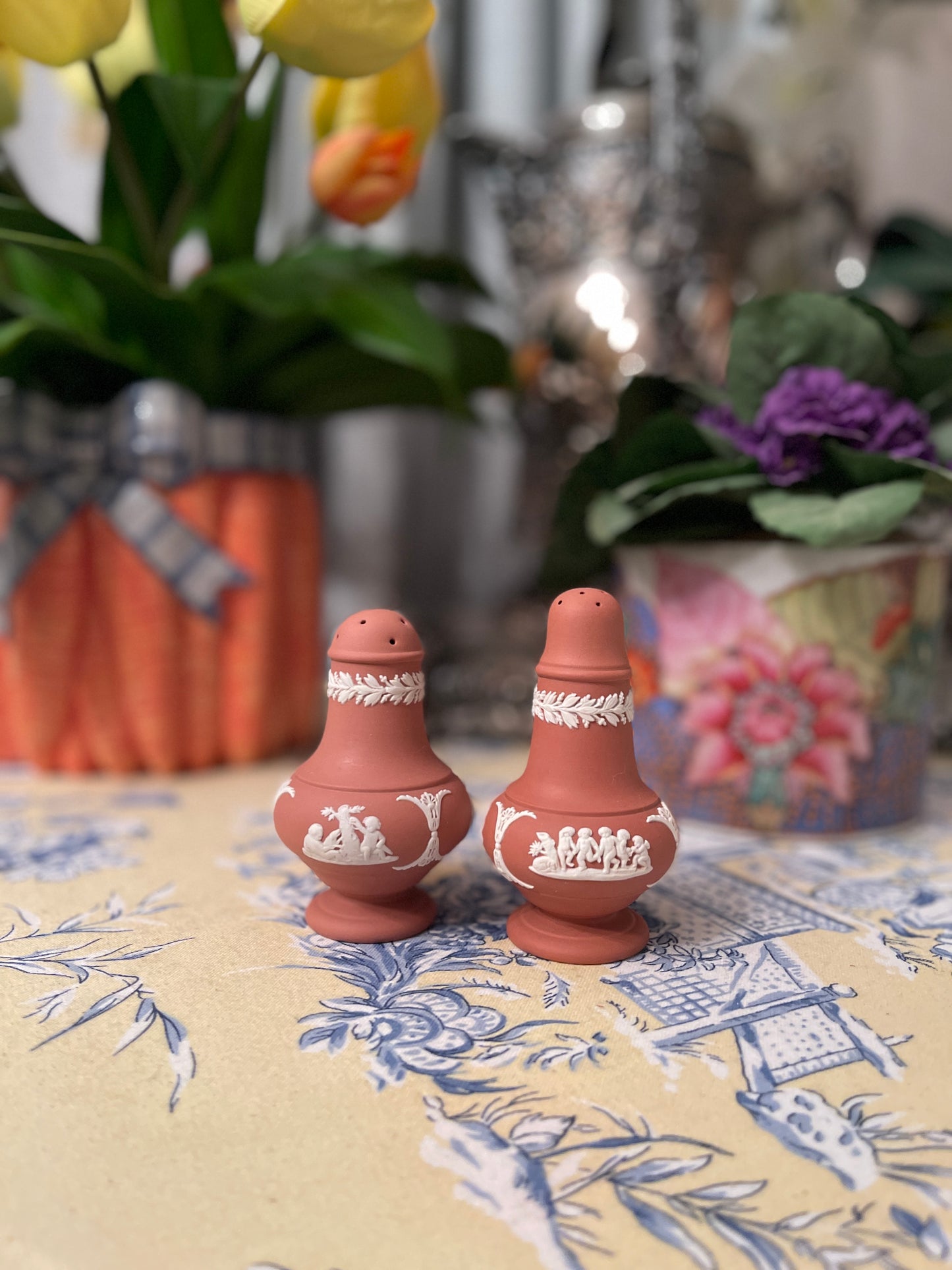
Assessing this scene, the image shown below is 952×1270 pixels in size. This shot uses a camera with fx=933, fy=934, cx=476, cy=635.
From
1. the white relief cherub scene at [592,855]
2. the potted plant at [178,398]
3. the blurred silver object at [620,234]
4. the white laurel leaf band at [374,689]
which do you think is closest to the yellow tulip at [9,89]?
the potted plant at [178,398]

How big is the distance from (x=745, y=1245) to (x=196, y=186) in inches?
22.6

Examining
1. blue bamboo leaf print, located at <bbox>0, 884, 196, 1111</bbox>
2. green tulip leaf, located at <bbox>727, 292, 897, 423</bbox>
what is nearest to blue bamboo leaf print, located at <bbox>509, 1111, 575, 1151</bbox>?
blue bamboo leaf print, located at <bbox>0, 884, 196, 1111</bbox>

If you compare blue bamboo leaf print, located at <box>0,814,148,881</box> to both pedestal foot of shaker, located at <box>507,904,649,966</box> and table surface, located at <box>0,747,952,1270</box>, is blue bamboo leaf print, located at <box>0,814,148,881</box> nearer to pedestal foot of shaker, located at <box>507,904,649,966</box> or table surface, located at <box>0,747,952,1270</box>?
table surface, located at <box>0,747,952,1270</box>

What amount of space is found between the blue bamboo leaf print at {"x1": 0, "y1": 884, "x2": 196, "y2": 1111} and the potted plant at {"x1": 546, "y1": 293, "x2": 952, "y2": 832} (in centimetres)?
30

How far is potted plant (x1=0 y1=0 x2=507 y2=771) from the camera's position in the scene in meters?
0.57

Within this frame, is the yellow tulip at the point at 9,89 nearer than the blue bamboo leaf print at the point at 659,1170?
No

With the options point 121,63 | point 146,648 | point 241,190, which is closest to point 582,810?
point 146,648

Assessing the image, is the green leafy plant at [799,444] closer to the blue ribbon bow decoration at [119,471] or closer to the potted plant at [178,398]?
the potted plant at [178,398]

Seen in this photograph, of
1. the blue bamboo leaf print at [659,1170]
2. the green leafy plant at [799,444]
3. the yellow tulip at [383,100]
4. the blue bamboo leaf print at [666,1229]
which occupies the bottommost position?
the blue bamboo leaf print at [666,1229]

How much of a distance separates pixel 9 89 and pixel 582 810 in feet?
1.87

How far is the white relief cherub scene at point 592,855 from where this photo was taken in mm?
343

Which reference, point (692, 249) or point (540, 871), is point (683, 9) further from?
point (540, 871)

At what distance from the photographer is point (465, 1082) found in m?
0.29

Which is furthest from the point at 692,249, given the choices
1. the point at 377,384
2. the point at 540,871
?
the point at 540,871
